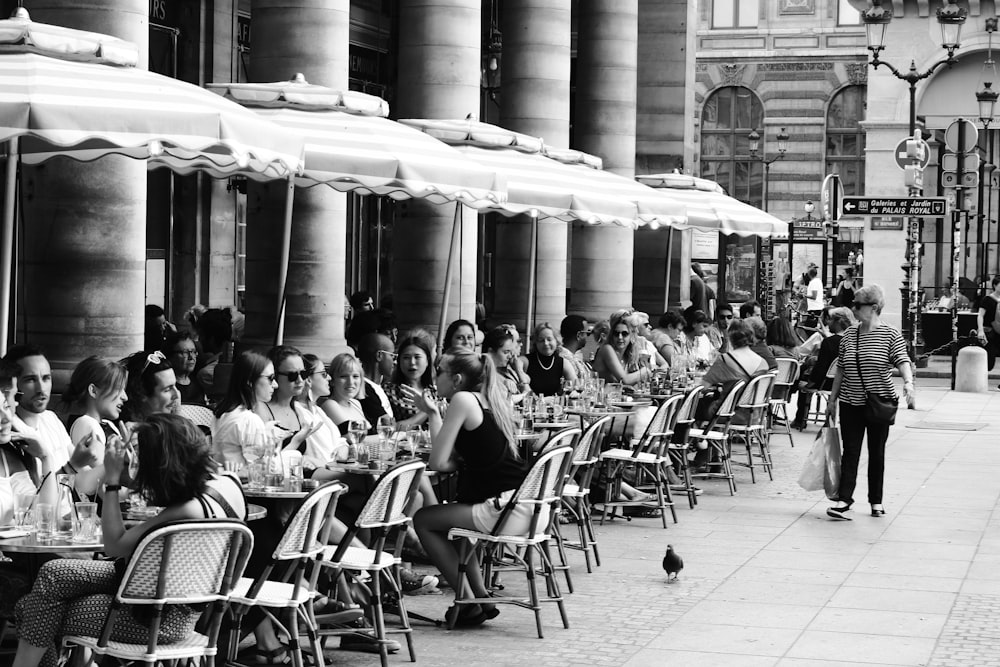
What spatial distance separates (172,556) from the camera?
6445mm

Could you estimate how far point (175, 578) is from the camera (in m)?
6.49

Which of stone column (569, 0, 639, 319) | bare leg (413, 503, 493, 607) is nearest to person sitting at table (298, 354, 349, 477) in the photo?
bare leg (413, 503, 493, 607)

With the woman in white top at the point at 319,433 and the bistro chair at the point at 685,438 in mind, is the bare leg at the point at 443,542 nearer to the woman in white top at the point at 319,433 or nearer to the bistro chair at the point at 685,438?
the woman in white top at the point at 319,433

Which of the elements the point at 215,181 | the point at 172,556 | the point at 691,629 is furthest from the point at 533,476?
the point at 215,181

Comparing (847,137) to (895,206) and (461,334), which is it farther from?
(461,334)

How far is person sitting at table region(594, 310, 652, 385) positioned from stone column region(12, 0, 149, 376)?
5396 millimetres

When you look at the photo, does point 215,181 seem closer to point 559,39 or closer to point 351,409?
point 559,39

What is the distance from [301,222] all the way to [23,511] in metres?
8.99

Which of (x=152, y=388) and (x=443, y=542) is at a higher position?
(x=152, y=388)

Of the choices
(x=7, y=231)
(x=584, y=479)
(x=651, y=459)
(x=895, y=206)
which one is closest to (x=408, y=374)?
(x=584, y=479)

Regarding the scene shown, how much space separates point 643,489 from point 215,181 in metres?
10.2

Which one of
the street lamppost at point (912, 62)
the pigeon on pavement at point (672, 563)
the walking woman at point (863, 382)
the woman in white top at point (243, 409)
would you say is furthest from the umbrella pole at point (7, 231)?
the street lamppost at point (912, 62)

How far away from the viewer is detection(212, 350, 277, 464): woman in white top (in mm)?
8977

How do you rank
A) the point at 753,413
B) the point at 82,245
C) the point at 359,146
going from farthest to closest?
the point at 753,413
the point at 359,146
the point at 82,245
